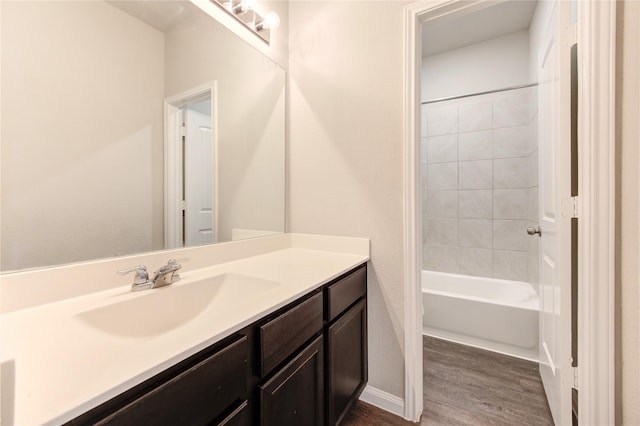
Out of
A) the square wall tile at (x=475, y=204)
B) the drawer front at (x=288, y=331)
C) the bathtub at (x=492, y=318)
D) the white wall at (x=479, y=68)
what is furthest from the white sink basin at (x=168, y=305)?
the white wall at (x=479, y=68)

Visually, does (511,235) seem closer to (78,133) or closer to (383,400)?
(383,400)

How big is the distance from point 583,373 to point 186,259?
1.54m

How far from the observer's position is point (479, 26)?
2275mm

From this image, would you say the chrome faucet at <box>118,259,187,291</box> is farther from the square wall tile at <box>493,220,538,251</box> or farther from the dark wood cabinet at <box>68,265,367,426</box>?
the square wall tile at <box>493,220,538,251</box>

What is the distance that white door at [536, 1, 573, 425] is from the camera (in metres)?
1.03

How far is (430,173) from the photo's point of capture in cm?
286

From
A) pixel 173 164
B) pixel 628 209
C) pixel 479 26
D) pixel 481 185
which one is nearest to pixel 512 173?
pixel 481 185

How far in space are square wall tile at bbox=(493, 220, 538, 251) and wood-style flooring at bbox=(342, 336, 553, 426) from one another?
101 cm

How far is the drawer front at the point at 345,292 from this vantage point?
1102mm

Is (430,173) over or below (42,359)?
over

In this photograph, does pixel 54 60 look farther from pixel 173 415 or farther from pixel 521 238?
pixel 521 238

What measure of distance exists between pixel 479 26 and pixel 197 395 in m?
3.08

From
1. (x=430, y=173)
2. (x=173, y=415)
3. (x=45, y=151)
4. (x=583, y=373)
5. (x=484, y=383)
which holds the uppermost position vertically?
(x=430, y=173)

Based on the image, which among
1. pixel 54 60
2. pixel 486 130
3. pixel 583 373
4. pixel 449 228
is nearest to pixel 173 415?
pixel 54 60
